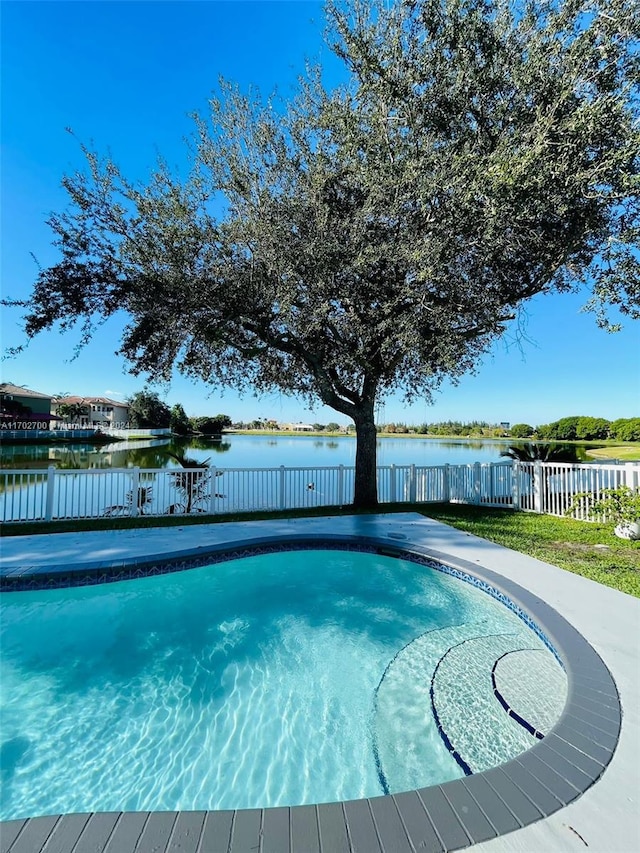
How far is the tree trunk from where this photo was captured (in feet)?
30.6

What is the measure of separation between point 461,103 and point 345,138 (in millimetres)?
1999

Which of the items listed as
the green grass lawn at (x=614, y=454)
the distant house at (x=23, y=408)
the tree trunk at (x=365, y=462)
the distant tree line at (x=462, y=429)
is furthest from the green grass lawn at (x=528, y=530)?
the distant tree line at (x=462, y=429)

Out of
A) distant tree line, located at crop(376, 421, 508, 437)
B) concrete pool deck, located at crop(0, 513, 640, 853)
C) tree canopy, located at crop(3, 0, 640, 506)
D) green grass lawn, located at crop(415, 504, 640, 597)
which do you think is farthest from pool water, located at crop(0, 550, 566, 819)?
distant tree line, located at crop(376, 421, 508, 437)

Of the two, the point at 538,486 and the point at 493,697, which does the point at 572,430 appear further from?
the point at 493,697

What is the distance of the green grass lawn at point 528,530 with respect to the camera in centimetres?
493

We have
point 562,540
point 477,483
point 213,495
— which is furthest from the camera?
point 477,483

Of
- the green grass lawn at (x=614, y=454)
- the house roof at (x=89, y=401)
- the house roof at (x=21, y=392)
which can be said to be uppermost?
the house roof at (x=89, y=401)

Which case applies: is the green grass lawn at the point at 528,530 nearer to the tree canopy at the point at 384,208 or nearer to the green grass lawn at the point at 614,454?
the tree canopy at the point at 384,208

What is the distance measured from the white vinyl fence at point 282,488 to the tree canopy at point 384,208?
109 centimetres

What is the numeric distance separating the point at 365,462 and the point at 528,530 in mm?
3723

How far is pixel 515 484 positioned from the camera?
30.7 ft

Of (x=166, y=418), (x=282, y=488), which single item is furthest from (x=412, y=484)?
(x=166, y=418)

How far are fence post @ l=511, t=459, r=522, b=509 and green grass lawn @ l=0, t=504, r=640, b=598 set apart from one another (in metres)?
0.48

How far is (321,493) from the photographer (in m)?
9.55
